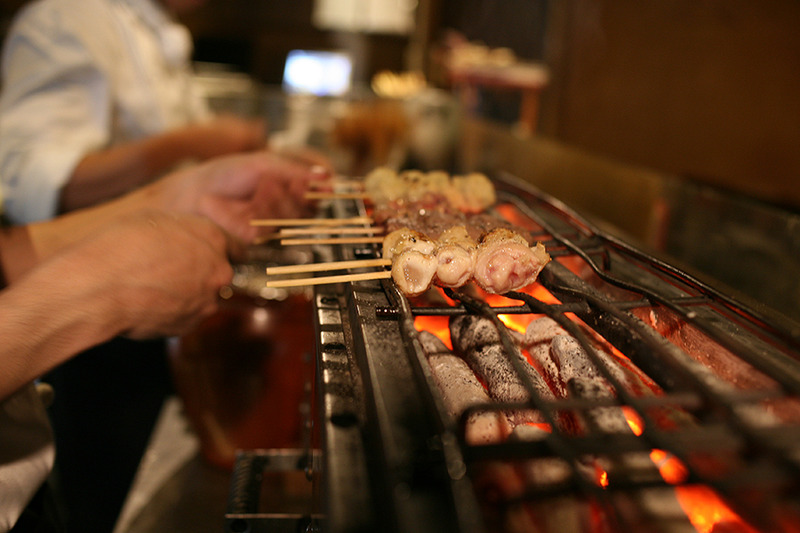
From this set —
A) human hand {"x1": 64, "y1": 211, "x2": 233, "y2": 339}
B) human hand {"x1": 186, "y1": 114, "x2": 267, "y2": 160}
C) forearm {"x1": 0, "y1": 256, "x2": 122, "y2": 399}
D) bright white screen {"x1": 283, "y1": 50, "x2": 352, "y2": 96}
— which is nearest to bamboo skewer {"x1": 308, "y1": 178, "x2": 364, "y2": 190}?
human hand {"x1": 64, "y1": 211, "x2": 233, "y2": 339}

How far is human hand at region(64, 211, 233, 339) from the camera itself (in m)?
1.43

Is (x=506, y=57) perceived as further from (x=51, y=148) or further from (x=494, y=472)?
(x=494, y=472)

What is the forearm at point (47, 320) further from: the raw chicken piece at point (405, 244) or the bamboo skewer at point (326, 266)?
the raw chicken piece at point (405, 244)

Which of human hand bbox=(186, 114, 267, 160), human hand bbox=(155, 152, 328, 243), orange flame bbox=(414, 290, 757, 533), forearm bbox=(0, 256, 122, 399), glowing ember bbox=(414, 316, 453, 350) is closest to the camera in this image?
orange flame bbox=(414, 290, 757, 533)

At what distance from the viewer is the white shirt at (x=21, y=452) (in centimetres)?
151

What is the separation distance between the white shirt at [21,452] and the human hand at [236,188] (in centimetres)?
103

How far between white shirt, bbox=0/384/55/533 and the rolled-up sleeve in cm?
187

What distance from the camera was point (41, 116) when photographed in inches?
127

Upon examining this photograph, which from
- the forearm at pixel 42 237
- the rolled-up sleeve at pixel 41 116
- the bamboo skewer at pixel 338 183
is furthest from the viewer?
the rolled-up sleeve at pixel 41 116

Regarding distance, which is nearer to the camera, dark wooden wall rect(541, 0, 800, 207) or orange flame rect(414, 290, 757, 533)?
orange flame rect(414, 290, 757, 533)

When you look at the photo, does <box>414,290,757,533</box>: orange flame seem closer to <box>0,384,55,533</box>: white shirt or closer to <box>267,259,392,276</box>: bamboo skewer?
<box>267,259,392,276</box>: bamboo skewer

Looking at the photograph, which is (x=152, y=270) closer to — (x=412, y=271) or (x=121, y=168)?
(x=412, y=271)

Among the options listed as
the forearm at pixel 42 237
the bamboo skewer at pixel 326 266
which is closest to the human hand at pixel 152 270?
the bamboo skewer at pixel 326 266

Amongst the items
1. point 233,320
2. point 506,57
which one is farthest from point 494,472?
point 506,57
